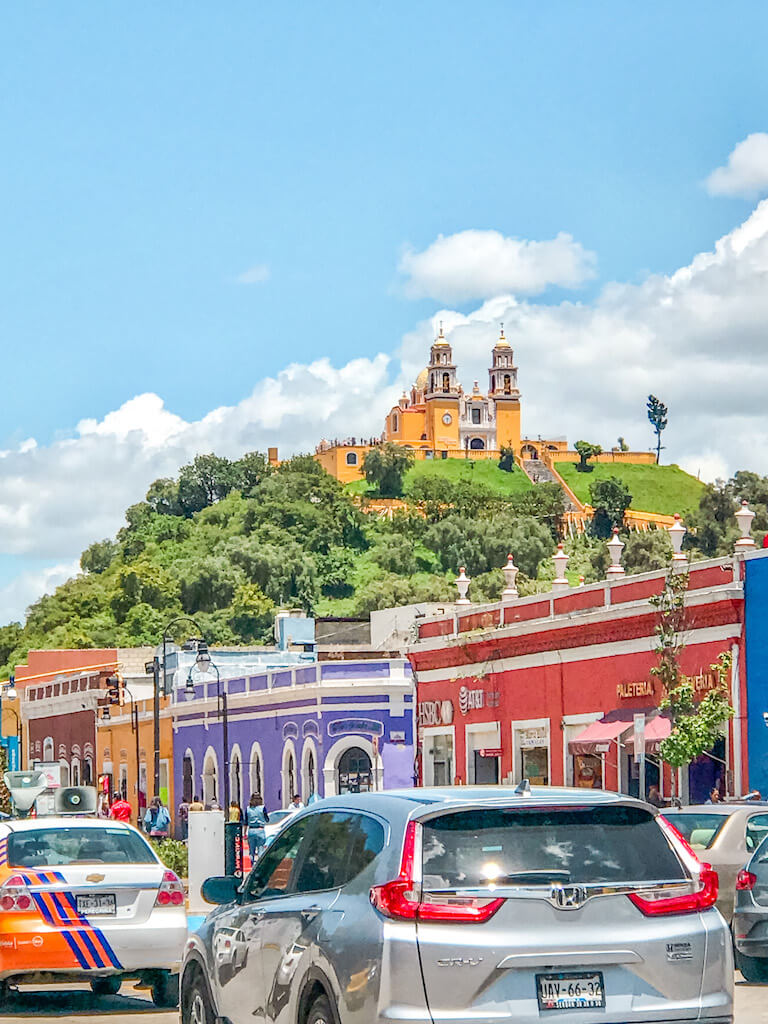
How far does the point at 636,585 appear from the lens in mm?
32938

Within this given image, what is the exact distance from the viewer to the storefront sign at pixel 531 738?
36875 mm

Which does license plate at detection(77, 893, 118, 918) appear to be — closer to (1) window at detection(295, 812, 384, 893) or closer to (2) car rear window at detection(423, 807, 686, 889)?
(1) window at detection(295, 812, 384, 893)

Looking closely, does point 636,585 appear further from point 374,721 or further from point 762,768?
point 374,721

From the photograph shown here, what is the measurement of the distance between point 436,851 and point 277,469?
157 m

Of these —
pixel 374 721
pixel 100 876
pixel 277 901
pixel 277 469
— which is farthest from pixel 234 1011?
pixel 277 469

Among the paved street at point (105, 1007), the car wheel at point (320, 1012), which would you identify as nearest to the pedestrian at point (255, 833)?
the paved street at point (105, 1007)

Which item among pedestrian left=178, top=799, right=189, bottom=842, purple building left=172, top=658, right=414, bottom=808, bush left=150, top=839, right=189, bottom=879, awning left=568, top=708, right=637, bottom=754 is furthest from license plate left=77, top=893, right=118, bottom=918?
pedestrian left=178, top=799, right=189, bottom=842

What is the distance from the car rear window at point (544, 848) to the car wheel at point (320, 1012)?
32.0 inches

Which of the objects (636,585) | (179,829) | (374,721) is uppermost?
(636,585)

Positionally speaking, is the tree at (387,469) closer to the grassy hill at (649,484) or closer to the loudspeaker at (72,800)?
the grassy hill at (649,484)

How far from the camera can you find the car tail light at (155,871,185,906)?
13430mm

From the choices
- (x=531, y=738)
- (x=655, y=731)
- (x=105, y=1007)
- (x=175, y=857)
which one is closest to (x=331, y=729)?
(x=531, y=738)

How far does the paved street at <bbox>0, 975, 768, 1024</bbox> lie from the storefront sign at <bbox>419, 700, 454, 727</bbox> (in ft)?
87.3

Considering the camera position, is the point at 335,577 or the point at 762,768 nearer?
the point at 762,768
